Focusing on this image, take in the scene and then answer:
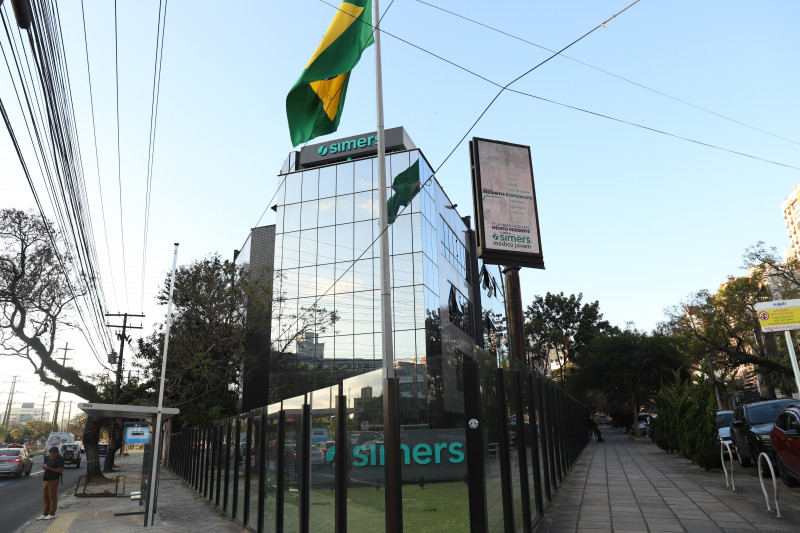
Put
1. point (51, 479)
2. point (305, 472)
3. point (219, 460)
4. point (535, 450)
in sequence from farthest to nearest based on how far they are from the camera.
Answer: point (219, 460)
point (51, 479)
point (535, 450)
point (305, 472)

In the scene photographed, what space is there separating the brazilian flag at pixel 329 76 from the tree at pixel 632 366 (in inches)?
1635

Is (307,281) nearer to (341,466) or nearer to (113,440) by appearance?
(113,440)

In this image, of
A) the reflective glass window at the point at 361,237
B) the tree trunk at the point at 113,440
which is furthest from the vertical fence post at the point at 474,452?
the tree trunk at the point at 113,440

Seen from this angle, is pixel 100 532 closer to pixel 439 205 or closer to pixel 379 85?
pixel 379 85

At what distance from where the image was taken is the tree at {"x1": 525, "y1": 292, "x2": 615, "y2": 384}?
65.2m

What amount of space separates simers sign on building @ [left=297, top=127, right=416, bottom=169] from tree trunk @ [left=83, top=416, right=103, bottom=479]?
20441 millimetres

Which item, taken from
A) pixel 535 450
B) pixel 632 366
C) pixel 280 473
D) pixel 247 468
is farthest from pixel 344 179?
pixel 632 366

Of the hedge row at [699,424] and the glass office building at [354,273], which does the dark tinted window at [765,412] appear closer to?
the hedge row at [699,424]

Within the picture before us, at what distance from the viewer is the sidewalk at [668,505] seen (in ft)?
25.5

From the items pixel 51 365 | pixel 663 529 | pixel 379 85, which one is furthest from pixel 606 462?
pixel 51 365

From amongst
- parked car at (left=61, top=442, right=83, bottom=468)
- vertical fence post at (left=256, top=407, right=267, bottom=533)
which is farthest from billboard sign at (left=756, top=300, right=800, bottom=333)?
parked car at (left=61, top=442, right=83, bottom=468)

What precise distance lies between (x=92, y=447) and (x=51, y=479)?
12.2 metres

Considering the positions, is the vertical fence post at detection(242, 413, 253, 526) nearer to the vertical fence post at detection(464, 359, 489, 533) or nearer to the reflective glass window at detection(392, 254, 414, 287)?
the vertical fence post at detection(464, 359, 489, 533)

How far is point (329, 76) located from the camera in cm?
976
